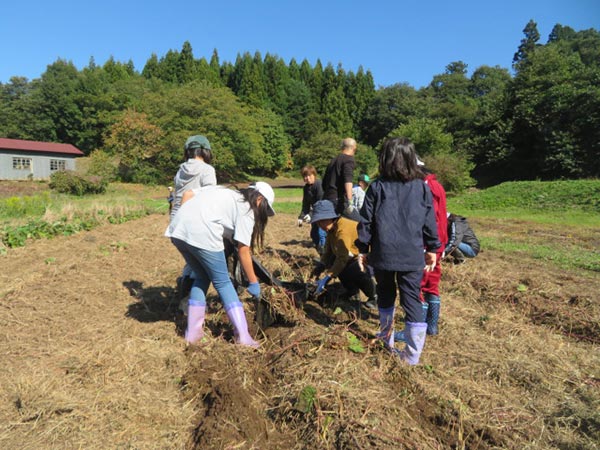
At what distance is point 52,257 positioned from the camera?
5957mm

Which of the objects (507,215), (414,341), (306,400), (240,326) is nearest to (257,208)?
(240,326)

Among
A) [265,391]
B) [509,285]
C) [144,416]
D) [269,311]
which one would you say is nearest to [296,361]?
[265,391]

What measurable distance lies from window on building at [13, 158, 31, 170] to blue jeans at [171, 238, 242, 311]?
3357cm

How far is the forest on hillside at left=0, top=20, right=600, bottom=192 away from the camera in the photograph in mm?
25703

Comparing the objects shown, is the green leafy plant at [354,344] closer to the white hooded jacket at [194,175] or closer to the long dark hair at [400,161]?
the long dark hair at [400,161]

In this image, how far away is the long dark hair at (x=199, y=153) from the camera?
381cm

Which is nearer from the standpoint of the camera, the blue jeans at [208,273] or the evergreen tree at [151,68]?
the blue jeans at [208,273]

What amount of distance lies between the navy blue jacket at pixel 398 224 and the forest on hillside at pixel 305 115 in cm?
1976

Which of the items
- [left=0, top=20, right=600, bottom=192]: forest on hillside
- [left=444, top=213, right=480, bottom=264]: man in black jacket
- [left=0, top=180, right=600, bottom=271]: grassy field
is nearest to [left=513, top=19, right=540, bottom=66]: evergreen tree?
[left=0, top=20, right=600, bottom=192]: forest on hillside

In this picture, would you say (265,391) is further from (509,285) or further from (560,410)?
(509,285)

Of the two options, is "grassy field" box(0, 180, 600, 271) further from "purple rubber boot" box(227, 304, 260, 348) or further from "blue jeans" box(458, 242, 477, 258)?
"purple rubber boot" box(227, 304, 260, 348)

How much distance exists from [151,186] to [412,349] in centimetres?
2769

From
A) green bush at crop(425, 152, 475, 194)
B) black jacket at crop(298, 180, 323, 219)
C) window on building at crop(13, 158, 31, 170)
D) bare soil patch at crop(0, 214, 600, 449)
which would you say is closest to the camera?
bare soil patch at crop(0, 214, 600, 449)

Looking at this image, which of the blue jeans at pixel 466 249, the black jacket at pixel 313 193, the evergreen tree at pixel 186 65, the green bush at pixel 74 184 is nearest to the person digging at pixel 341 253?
the black jacket at pixel 313 193
